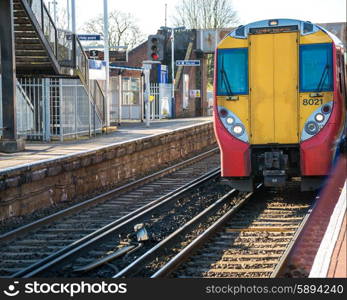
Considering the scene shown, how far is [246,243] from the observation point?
31.3 ft

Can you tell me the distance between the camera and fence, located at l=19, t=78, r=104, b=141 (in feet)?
66.3

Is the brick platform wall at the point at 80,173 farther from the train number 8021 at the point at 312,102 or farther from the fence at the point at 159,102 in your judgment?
the fence at the point at 159,102

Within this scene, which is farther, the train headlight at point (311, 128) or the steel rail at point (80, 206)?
the train headlight at point (311, 128)

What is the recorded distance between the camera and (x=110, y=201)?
1380 centimetres

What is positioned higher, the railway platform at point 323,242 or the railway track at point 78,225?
the railway platform at point 323,242

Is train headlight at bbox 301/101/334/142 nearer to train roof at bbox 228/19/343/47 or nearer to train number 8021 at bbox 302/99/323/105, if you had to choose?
train number 8021 at bbox 302/99/323/105

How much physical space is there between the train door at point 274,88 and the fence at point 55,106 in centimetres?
948

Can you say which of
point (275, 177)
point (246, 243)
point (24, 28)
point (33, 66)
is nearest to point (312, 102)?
point (275, 177)

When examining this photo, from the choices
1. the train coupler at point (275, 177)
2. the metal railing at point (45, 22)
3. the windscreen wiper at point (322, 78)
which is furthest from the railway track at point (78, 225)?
the metal railing at point (45, 22)

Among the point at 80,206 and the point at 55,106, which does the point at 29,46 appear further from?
the point at 80,206

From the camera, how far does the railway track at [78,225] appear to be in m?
8.86

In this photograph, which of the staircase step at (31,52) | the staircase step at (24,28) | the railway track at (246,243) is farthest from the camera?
the staircase step at (31,52)

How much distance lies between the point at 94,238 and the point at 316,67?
178 inches

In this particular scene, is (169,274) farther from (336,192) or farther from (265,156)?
(336,192)
